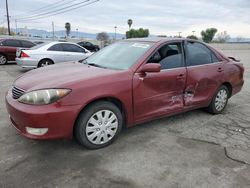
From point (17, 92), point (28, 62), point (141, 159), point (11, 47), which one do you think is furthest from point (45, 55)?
point (141, 159)

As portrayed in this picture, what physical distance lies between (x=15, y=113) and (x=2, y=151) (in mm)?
623

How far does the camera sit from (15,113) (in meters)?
3.06

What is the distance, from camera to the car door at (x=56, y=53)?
978 cm

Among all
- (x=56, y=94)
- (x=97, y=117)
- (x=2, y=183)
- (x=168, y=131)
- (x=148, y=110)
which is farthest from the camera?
(x=168, y=131)

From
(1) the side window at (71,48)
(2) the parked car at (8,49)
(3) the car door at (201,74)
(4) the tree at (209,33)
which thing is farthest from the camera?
(4) the tree at (209,33)

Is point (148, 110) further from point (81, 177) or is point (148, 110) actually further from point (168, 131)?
point (81, 177)

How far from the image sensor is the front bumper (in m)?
2.88

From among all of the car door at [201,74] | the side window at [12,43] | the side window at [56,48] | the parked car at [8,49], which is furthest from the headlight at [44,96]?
the side window at [12,43]

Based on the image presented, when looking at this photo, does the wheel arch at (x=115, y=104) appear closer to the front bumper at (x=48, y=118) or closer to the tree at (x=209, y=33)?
the front bumper at (x=48, y=118)

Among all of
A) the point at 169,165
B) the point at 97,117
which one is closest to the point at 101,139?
the point at 97,117

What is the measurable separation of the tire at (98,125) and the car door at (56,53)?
23.5 feet

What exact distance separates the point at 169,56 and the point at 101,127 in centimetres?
168

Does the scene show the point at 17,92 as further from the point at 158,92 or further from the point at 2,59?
the point at 2,59

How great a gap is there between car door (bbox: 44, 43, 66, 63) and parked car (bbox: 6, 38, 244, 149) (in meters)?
5.86
